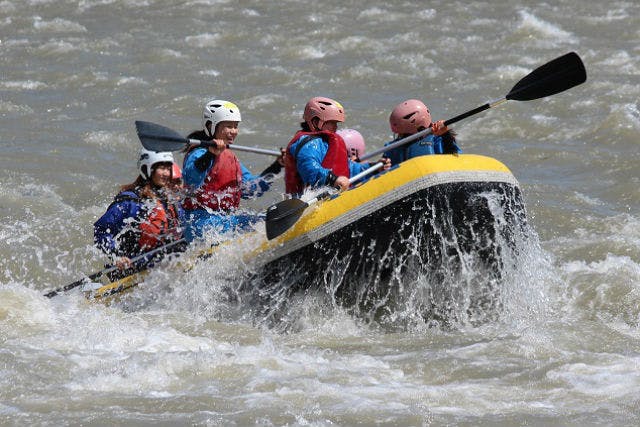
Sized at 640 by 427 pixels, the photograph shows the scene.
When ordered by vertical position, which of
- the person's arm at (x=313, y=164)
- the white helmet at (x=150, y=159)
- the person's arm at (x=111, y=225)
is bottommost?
the person's arm at (x=111, y=225)

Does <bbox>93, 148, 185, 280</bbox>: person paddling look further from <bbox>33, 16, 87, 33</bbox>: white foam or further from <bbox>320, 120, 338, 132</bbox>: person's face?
<bbox>33, 16, 87, 33</bbox>: white foam

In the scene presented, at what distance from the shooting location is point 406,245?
6559mm

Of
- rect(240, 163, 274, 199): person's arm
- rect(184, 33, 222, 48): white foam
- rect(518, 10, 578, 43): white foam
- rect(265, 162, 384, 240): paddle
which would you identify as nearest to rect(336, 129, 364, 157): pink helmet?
rect(240, 163, 274, 199): person's arm

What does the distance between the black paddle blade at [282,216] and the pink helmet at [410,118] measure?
3.58ft

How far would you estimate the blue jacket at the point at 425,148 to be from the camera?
7117 mm

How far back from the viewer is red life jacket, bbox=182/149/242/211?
24.0 feet

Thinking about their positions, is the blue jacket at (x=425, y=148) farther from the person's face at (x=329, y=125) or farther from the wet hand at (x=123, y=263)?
the wet hand at (x=123, y=263)

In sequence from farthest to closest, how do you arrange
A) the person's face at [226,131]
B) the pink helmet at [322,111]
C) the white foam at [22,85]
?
1. the white foam at [22,85]
2. the person's face at [226,131]
3. the pink helmet at [322,111]

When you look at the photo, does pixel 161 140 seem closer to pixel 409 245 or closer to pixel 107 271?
pixel 107 271

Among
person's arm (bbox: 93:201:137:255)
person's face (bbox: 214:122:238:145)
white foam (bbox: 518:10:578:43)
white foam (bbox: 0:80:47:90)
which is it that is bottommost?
person's arm (bbox: 93:201:137:255)

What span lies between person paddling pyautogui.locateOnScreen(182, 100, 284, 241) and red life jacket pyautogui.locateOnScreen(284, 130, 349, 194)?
379 millimetres

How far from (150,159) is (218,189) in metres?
0.48

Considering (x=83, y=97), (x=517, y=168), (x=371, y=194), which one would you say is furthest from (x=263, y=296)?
(x=83, y=97)

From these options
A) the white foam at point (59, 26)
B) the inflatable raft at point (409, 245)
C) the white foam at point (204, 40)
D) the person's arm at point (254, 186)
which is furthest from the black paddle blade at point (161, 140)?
the white foam at point (59, 26)
